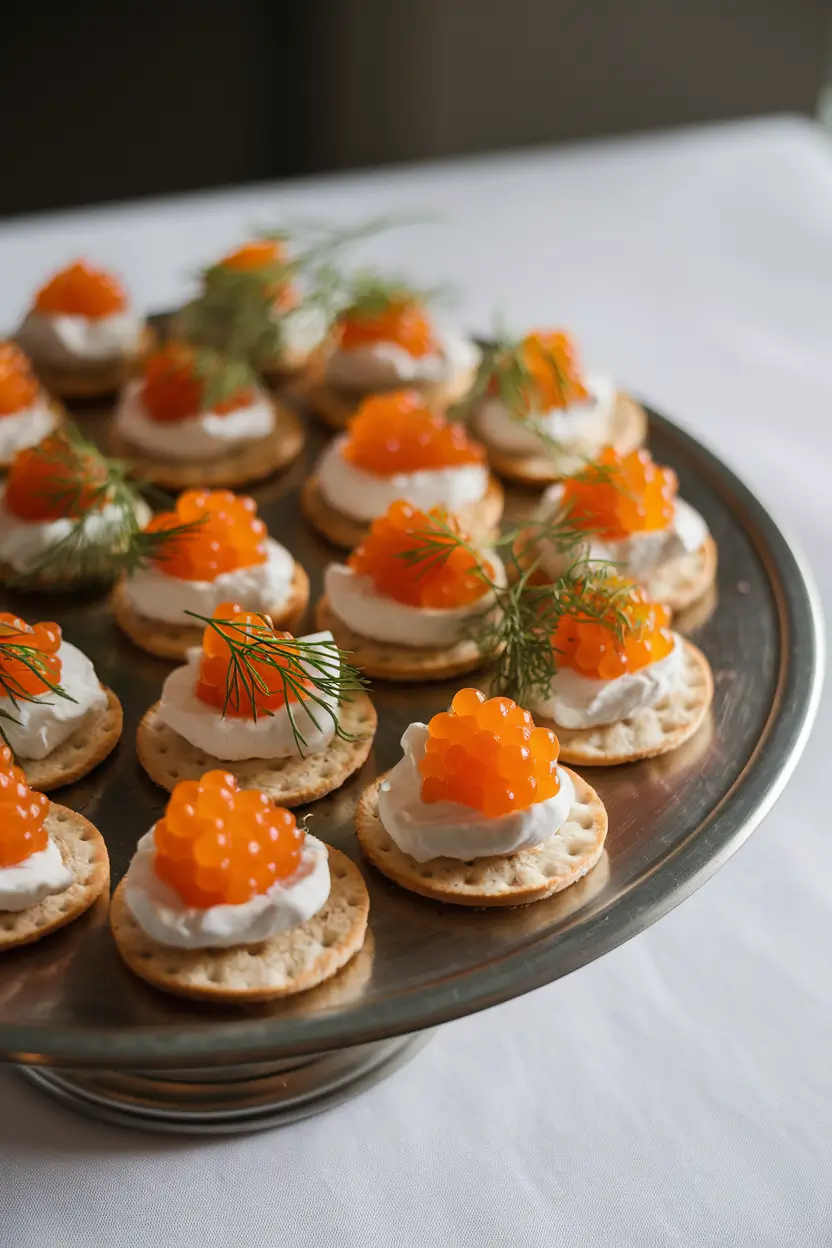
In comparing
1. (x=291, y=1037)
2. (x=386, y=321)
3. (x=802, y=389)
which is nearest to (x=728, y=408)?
(x=802, y=389)

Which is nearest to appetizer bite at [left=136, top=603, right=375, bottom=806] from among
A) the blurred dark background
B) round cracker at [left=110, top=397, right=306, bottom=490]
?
round cracker at [left=110, top=397, right=306, bottom=490]

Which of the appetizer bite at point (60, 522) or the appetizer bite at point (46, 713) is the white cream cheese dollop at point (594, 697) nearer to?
the appetizer bite at point (46, 713)

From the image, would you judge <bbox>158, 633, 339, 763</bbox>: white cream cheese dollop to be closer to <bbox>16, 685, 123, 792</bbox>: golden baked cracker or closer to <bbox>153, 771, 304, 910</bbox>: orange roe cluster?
<bbox>16, 685, 123, 792</bbox>: golden baked cracker

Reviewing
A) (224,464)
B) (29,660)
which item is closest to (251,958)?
(29,660)

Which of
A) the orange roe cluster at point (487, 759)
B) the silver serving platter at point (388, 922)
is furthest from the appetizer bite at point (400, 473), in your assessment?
the orange roe cluster at point (487, 759)

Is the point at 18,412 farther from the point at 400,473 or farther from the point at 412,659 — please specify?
the point at 412,659

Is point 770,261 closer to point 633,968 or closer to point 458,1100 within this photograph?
point 633,968
